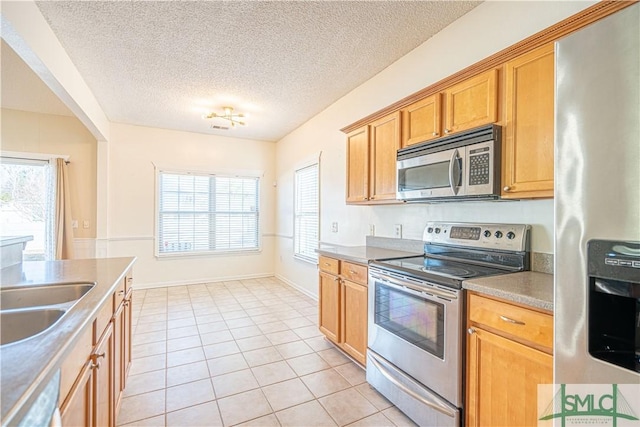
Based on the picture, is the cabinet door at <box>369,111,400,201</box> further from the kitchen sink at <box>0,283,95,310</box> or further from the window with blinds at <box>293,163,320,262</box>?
the kitchen sink at <box>0,283,95,310</box>

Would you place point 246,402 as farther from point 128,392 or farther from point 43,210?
point 43,210

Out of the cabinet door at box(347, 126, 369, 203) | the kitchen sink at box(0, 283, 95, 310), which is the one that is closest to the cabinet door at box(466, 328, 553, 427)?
the cabinet door at box(347, 126, 369, 203)

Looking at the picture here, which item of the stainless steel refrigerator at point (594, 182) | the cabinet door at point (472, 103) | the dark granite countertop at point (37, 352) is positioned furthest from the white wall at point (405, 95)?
the dark granite countertop at point (37, 352)

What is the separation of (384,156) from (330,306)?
1473 millimetres

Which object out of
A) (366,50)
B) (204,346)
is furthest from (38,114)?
(366,50)

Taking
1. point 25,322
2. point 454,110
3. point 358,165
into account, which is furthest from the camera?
point 358,165

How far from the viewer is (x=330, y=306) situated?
2889mm

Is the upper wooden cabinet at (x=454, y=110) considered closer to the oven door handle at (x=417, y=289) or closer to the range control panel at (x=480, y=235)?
the range control panel at (x=480, y=235)

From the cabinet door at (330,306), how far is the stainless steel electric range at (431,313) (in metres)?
0.52

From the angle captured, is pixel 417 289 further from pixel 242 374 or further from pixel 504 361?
pixel 242 374

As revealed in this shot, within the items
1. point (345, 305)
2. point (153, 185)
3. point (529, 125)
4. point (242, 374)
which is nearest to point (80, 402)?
point (242, 374)

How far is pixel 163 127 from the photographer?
523 centimetres

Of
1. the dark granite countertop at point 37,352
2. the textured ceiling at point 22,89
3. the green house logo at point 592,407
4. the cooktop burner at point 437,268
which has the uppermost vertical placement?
the textured ceiling at point 22,89

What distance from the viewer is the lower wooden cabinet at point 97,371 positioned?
102cm
